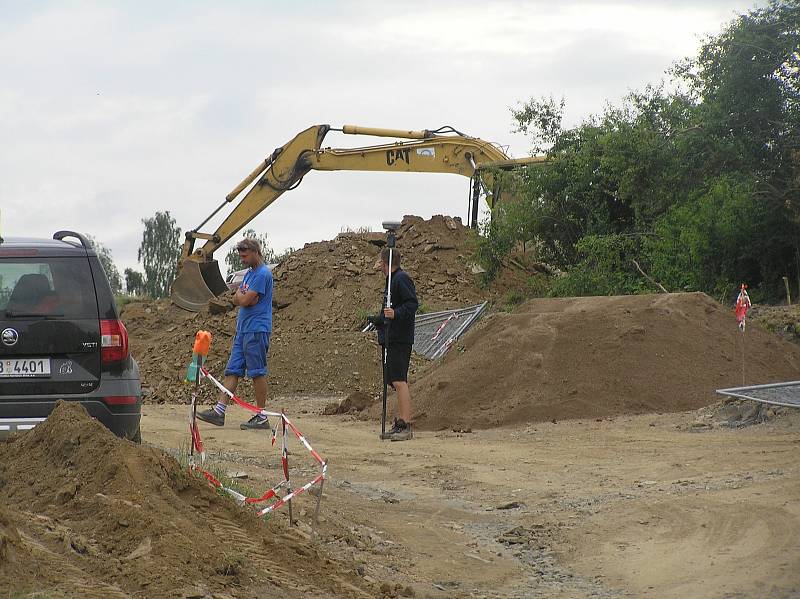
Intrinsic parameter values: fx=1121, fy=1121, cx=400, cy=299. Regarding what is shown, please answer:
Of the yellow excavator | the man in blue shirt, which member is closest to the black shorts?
the man in blue shirt

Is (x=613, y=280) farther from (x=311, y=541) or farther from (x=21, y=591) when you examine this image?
(x=21, y=591)

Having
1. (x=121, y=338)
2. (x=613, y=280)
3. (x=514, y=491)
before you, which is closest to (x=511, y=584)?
(x=514, y=491)

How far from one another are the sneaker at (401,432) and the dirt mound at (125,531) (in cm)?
564

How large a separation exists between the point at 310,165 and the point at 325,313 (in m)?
4.67

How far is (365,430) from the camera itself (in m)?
13.7

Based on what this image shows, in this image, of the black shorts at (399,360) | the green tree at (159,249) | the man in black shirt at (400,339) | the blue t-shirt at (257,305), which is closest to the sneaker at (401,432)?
the man in black shirt at (400,339)

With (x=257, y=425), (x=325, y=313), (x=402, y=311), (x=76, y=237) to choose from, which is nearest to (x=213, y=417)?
(x=257, y=425)

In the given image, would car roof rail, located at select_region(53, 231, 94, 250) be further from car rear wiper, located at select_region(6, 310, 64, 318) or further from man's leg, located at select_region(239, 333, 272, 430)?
man's leg, located at select_region(239, 333, 272, 430)

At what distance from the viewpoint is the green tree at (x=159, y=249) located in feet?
178

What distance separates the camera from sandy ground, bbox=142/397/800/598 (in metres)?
6.17

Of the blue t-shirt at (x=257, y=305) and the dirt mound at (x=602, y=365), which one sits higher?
the blue t-shirt at (x=257, y=305)

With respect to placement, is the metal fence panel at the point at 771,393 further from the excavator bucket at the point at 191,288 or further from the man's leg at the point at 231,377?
the excavator bucket at the point at 191,288

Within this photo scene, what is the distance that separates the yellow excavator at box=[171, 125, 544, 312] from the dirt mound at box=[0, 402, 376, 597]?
73.7 ft

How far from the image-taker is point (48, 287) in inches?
317
